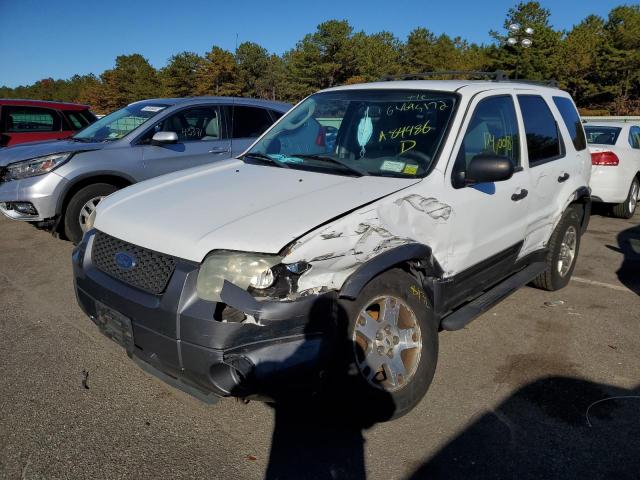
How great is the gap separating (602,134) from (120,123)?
25.6 ft

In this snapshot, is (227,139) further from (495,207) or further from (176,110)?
(495,207)

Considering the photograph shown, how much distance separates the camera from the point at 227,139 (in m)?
6.96

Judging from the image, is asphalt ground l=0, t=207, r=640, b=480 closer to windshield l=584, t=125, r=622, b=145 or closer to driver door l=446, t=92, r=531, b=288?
driver door l=446, t=92, r=531, b=288

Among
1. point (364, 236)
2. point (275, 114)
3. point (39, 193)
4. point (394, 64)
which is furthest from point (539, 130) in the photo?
point (394, 64)

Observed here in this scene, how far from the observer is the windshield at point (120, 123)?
259 inches

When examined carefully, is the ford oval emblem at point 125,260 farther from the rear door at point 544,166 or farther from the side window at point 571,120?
the side window at point 571,120

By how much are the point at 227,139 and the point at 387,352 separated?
487cm

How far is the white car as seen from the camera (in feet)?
26.6

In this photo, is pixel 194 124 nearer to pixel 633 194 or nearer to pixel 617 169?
pixel 617 169

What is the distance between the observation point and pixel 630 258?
6.28 meters

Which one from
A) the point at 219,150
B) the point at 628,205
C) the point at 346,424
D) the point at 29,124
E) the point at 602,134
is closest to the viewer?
the point at 346,424

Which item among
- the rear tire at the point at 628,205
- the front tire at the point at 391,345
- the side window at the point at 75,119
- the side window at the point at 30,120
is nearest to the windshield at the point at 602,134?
the rear tire at the point at 628,205

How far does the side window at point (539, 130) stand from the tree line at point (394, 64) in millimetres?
46994

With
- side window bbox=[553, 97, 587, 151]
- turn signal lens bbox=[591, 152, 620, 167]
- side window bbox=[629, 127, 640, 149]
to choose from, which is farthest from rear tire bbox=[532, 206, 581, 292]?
side window bbox=[629, 127, 640, 149]
